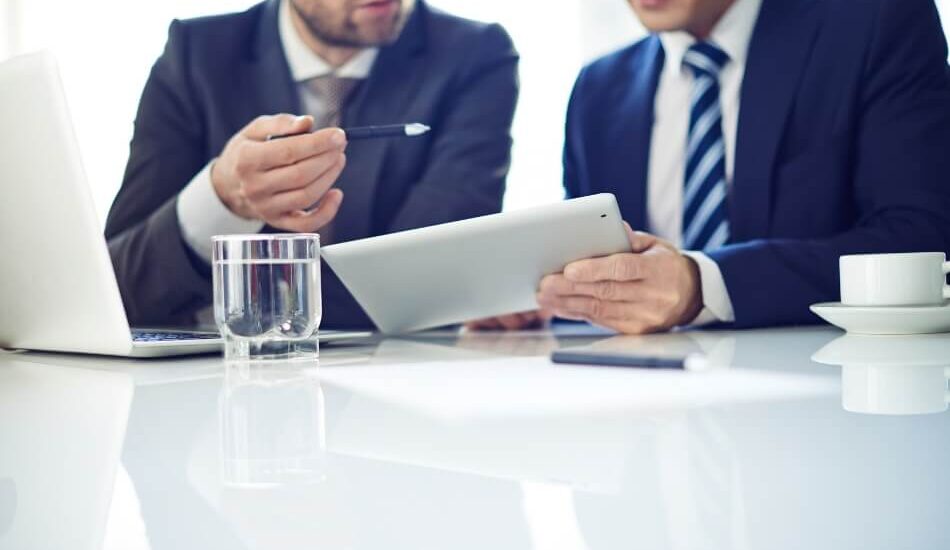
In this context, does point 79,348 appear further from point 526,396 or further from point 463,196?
point 463,196

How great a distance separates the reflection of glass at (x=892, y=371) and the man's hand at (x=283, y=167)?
874 mm

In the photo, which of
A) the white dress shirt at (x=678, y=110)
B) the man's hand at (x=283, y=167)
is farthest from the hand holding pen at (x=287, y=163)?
the white dress shirt at (x=678, y=110)

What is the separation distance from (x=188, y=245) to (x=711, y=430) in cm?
156

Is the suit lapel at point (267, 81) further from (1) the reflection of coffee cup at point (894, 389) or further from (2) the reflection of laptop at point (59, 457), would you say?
(1) the reflection of coffee cup at point (894, 389)

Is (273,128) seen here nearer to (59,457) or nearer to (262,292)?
(262,292)

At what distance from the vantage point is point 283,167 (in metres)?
1.64

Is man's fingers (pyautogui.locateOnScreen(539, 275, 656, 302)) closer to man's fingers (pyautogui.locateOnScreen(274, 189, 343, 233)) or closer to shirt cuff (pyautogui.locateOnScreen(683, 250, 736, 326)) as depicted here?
shirt cuff (pyautogui.locateOnScreen(683, 250, 736, 326))

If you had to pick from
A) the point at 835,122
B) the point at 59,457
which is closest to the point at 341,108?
the point at 835,122

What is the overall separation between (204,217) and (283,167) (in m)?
0.32

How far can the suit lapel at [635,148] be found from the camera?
6.89 ft

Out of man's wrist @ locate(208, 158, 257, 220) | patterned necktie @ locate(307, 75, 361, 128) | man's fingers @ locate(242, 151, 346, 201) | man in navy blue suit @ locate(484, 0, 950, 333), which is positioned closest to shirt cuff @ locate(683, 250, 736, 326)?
man in navy blue suit @ locate(484, 0, 950, 333)

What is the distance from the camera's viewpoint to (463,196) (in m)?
2.21

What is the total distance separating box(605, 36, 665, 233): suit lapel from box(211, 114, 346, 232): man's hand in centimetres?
70

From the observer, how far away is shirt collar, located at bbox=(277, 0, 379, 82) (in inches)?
91.7
